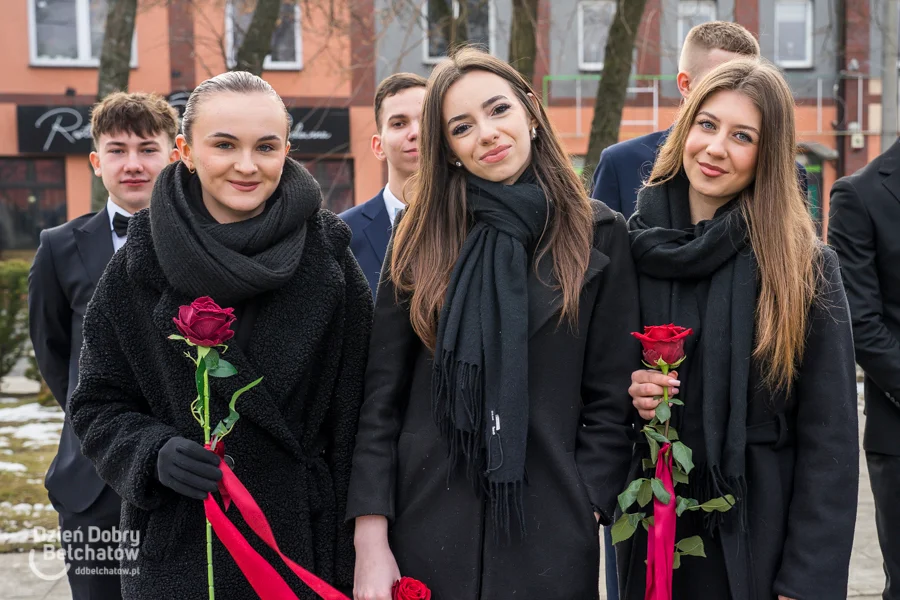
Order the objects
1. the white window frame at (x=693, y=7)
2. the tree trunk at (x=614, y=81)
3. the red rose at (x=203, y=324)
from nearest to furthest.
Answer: the red rose at (x=203, y=324) → the tree trunk at (x=614, y=81) → the white window frame at (x=693, y=7)

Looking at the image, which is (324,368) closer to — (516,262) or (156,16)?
(516,262)

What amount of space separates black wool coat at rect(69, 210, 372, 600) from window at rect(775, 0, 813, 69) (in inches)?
741

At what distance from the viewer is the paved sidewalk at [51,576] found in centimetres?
450

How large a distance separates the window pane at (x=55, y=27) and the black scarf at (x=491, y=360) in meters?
18.1

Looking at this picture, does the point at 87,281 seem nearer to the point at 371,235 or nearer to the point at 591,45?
the point at 371,235

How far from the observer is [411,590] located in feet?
7.28

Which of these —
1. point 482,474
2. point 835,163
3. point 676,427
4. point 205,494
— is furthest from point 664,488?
point 835,163

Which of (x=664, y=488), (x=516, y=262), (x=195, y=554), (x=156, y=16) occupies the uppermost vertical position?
(x=156, y=16)

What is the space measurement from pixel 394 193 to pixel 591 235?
1.44 m

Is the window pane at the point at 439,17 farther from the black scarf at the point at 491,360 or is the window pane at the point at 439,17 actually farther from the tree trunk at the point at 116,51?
the black scarf at the point at 491,360

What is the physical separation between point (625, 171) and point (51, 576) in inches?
132

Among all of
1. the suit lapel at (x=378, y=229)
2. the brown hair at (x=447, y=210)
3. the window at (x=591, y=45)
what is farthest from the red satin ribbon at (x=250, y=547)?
the window at (x=591, y=45)

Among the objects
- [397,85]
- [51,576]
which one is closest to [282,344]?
[397,85]

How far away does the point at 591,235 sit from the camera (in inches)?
95.0
